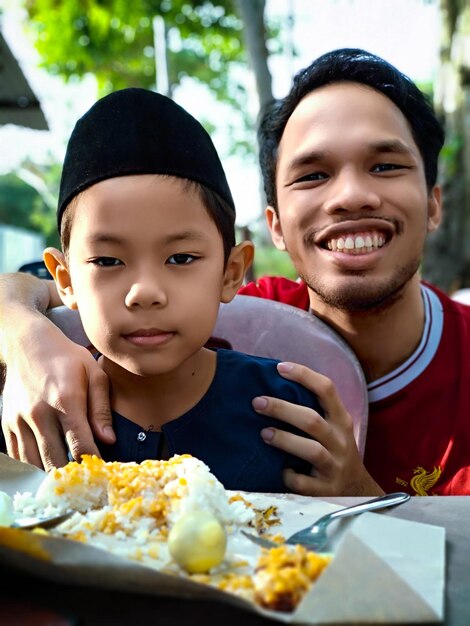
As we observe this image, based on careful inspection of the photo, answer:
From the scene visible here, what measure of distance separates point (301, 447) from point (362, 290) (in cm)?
52

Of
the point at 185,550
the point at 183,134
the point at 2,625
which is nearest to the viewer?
the point at 2,625

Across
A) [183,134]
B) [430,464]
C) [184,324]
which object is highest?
[183,134]

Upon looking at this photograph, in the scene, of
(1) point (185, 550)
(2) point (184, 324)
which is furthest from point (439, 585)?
(2) point (184, 324)

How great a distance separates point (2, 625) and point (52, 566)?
3.1 inches

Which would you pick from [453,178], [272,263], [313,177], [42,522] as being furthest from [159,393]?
[272,263]

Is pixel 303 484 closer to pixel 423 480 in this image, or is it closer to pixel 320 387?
pixel 320 387

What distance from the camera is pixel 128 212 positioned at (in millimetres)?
1333

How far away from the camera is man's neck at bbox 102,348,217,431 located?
154 centimetres

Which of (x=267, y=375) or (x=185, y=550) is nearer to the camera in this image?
(x=185, y=550)

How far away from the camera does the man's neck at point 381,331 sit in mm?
2016

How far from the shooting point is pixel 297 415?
4.93ft

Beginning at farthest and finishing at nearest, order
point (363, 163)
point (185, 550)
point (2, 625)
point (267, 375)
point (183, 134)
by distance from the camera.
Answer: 1. point (363, 163)
2. point (267, 375)
3. point (183, 134)
4. point (185, 550)
5. point (2, 625)

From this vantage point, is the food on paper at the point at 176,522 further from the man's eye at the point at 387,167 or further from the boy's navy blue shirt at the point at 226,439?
the man's eye at the point at 387,167

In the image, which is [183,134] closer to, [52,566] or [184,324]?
A: [184,324]
